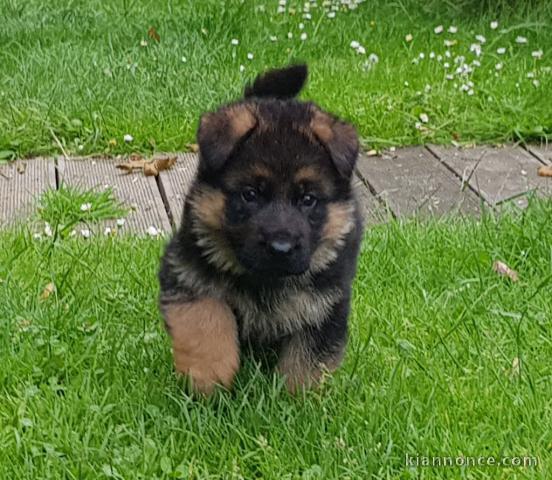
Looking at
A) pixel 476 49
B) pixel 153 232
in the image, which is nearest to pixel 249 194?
pixel 153 232

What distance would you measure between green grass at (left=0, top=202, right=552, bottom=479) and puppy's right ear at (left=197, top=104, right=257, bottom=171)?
725mm

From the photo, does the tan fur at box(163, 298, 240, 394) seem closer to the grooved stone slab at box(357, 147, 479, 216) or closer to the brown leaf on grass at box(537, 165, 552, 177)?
the grooved stone slab at box(357, 147, 479, 216)

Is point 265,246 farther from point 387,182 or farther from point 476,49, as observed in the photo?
point 476,49

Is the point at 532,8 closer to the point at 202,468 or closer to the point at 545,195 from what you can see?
the point at 545,195

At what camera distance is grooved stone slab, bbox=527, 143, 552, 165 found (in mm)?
6121

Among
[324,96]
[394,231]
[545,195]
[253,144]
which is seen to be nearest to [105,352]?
[253,144]

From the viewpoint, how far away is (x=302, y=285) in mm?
3418

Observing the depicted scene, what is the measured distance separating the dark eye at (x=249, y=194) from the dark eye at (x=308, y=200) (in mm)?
155

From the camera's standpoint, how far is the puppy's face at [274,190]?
124 inches

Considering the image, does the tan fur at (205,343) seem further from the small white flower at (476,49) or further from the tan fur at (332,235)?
the small white flower at (476,49)

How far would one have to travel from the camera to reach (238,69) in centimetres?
710

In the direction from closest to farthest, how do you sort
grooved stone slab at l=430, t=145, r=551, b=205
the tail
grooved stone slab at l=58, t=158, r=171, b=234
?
1. the tail
2. grooved stone slab at l=58, t=158, r=171, b=234
3. grooved stone slab at l=430, t=145, r=551, b=205

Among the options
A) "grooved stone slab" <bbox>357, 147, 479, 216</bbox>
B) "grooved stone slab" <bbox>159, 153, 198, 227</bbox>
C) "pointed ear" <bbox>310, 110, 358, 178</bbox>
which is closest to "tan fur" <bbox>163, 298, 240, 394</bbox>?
"pointed ear" <bbox>310, 110, 358, 178</bbox>

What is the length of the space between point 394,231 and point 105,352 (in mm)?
1602
